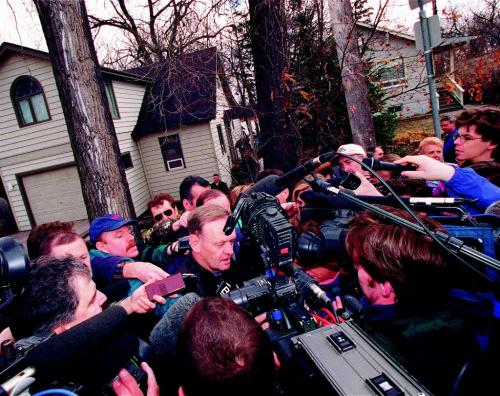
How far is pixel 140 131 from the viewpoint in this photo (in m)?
14.6

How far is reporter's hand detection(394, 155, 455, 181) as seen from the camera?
176cm

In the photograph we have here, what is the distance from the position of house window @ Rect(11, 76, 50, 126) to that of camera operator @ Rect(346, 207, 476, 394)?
537 inches

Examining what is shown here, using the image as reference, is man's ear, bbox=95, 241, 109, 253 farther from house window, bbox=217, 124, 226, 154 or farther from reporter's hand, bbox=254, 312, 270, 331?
house window, bbox=217, 124, 226, 154

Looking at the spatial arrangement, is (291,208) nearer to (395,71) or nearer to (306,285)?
(306,285)

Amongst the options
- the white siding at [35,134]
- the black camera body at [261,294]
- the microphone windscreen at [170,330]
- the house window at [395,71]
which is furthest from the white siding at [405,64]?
the white siding at [35,134]

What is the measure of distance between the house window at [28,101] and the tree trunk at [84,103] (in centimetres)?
977

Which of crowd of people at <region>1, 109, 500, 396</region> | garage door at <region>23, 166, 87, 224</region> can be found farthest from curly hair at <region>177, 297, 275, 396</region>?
garage door at <region>23, 166, 87, 224</region>

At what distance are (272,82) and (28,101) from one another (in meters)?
10.6

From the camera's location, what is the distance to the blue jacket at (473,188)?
6.22 ft

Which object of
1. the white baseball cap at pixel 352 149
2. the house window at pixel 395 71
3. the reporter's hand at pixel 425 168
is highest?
the house window at pixel 395 71

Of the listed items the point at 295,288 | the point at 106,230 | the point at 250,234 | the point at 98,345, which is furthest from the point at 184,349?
the point at 106,230

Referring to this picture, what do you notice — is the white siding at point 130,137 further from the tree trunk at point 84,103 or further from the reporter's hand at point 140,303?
the reporter's hand at point 140,303

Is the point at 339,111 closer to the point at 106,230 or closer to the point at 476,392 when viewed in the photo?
the point at 106,230

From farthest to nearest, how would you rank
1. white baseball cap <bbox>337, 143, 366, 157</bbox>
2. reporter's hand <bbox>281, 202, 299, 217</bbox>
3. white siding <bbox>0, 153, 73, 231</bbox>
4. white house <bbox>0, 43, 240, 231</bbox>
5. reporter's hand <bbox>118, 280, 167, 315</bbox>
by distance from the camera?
white siding <bbox>0, 153, 73, 231</bbox> < white house <bbox>0, 43, 240, 231</bbox> < reporter's hand <bbox>281, 202, 299, 217</bbox> < white baseball cap <bbox>337, 143, 366, 157</bbox> < reporter's hand <bbox>118, 280, 167, 315</bbox>
